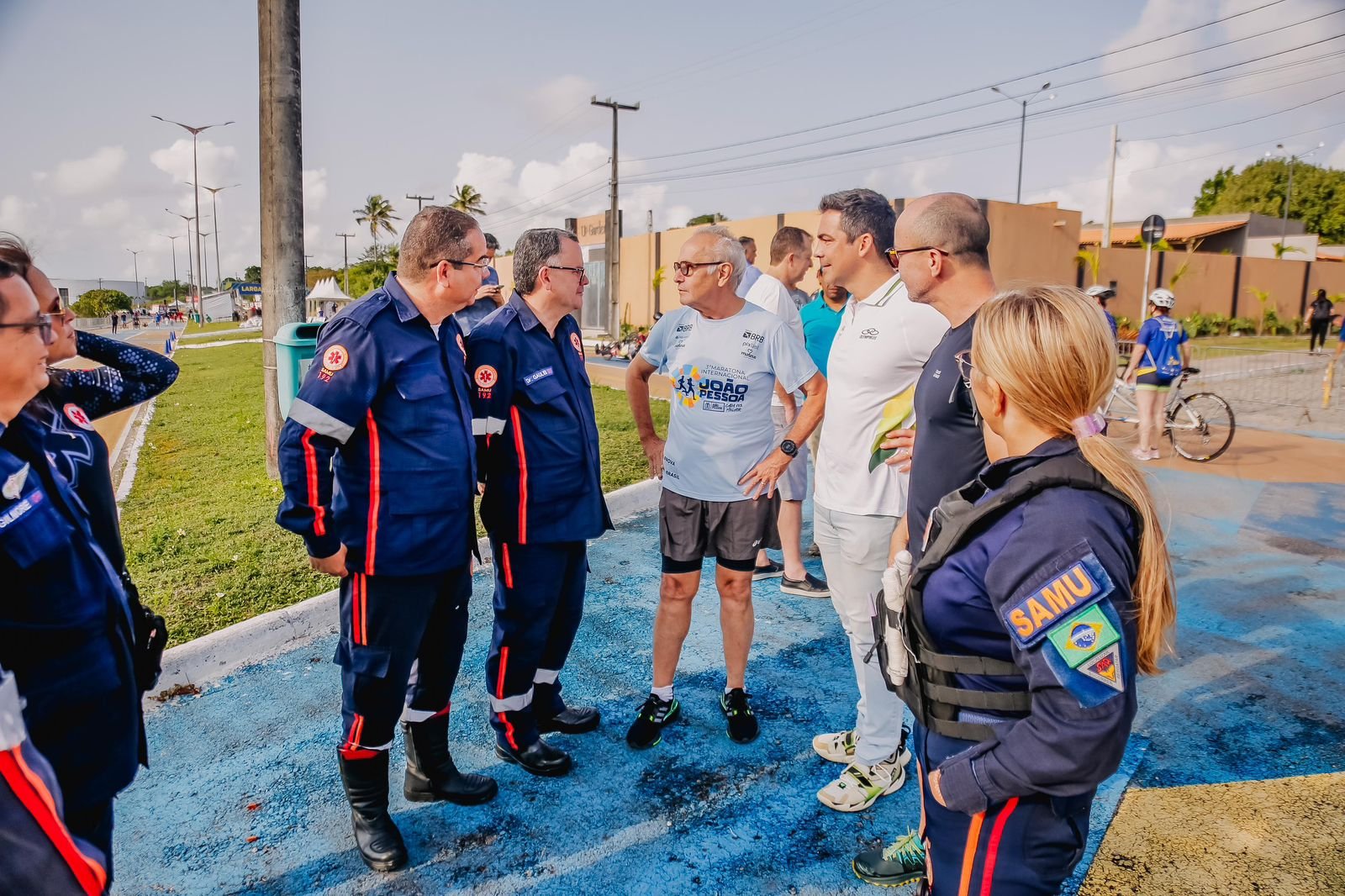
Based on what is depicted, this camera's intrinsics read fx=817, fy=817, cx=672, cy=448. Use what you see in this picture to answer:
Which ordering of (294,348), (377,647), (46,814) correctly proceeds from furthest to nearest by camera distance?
(294,348) < (377,647) < (46,814)

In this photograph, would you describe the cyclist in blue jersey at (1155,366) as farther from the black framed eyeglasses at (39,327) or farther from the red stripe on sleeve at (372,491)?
the black framed eyeglasses at (39,327)

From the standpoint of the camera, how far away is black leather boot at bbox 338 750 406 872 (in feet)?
9.09

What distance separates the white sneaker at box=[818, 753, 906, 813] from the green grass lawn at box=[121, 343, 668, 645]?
10.9ft

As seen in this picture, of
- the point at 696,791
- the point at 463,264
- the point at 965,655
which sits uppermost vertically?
the point at 463,264

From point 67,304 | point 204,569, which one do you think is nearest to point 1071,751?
point 67,304

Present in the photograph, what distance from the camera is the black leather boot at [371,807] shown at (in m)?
2.77

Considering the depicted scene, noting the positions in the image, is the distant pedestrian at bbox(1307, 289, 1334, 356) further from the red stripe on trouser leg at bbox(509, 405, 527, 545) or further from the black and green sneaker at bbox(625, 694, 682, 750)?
the red stripe on trouser leg at bbox(509, 405, 527, 545)

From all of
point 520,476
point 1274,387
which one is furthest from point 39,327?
point 1274,387

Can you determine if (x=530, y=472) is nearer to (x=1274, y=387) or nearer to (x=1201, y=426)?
(x=1201, y=426)

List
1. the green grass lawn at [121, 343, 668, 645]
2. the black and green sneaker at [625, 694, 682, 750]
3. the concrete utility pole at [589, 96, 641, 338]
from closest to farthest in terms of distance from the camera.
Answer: the black and green sneaker at [625, 694, 682, 750], the green grass lawn at [121, 343, 668, 645], the concrete utility pole at [589, 96, 641, 338]

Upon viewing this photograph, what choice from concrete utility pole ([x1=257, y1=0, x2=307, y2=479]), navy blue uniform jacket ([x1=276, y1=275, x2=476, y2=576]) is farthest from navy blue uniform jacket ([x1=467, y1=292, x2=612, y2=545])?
concrete utility pole ([x1=257, y1=0, x2=307, y2=479])

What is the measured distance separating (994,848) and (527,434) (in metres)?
2.25

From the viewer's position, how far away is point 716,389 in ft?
11.9

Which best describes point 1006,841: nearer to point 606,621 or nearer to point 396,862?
point 396,862
